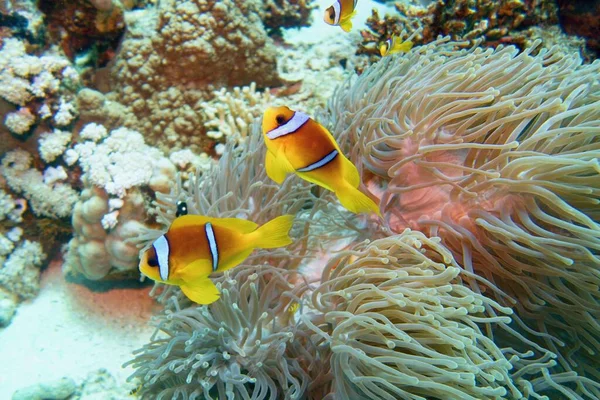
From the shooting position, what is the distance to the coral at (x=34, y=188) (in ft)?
10.4

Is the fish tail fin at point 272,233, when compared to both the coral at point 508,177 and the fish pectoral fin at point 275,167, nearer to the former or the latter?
the fish pectoral fin at point 275,167

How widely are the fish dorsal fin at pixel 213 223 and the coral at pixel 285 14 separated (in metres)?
4.23

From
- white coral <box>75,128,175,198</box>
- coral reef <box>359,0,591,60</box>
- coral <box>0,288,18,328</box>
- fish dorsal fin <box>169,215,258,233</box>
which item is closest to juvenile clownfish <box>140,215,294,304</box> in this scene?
fish dorsal fin <box>169,215,258,233</box>

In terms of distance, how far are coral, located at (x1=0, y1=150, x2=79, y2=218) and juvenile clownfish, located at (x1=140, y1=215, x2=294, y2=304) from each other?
222 centimetres

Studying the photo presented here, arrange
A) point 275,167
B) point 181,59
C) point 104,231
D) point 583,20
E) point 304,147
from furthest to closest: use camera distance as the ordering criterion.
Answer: point 583,20, point 181,59, point 104,231, point 275,167, point 304,147

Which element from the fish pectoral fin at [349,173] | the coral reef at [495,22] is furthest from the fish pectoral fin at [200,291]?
the coral reef at [495,22]

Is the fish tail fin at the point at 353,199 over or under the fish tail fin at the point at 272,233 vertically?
over

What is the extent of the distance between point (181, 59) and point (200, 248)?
2612 millimetres

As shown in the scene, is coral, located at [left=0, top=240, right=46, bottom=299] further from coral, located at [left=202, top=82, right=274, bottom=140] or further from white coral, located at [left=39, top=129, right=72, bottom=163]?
coral, located at [left=202, top=82, right=274, bottom=140]

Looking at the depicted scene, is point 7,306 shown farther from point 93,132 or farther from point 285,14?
point 285,14

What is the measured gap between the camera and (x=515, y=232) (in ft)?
6.16

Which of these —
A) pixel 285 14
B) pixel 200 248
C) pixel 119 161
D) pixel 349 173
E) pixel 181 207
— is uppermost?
pixel 285 14

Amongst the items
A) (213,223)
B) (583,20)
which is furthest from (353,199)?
(583,20)

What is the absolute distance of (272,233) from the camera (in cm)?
148
